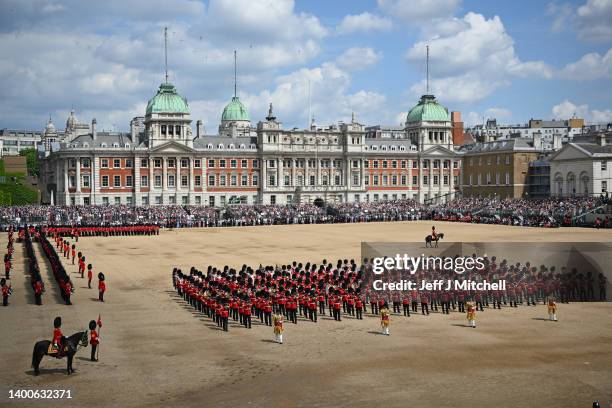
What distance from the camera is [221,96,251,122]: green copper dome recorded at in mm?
142000

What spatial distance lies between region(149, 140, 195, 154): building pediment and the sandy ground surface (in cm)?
6972

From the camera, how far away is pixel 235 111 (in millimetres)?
142125

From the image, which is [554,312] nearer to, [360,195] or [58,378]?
[58,378]

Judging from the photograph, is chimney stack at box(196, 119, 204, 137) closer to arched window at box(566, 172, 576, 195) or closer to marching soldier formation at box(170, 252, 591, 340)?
arched window at box(566, 172, 576, 195)

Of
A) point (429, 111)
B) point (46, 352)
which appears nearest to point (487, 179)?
point (429, 111)

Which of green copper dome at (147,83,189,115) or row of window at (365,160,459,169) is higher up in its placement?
green copper dome at (147,83,189,115)

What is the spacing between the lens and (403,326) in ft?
90.5

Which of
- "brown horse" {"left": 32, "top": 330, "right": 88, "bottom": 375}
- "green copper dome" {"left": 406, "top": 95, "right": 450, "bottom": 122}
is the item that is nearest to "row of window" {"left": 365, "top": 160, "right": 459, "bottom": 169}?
"green copper dome" {"left": 406, "top": 95, "right": 450, "bottom": 122}

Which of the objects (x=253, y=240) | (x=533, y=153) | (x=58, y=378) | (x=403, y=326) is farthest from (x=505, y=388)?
(x=533, y=153)

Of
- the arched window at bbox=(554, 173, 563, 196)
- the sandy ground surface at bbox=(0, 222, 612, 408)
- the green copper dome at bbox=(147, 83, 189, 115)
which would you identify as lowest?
the sandy ground surface at bbox=(0, 222, 612, 408)

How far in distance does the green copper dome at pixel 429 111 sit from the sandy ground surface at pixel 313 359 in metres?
92.6

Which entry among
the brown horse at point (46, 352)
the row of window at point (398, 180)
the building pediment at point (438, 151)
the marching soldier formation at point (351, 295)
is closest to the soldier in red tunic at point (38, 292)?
the marching soldier formation at point (351, 295)

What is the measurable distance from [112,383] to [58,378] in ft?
5.88

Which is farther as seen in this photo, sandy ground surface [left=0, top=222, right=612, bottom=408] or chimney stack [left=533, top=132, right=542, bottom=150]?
chimney stack [left=533, top=132, right=542, bottom=150]
